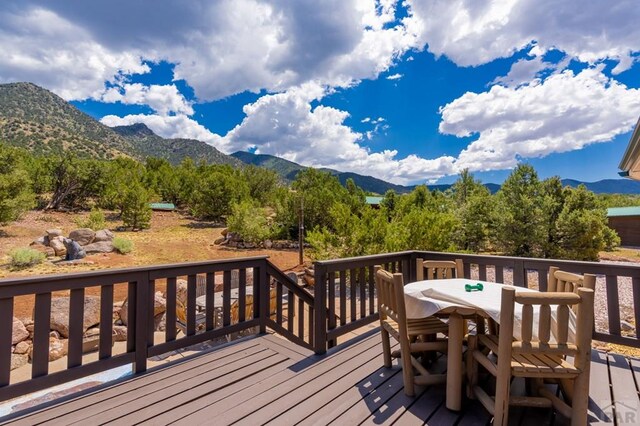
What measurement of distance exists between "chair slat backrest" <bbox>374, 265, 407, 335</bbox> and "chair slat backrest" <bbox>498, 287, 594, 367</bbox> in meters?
0.64

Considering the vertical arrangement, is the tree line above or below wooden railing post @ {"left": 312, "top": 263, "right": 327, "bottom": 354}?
above

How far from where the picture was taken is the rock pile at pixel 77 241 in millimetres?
13250

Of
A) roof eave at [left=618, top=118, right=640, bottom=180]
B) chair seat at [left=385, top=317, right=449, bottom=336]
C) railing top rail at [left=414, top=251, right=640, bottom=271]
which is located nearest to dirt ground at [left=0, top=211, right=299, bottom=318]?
railing top rail at [left=414, top=251, right=640, bottom=271]

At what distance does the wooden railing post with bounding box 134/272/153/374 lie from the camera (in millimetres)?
2527

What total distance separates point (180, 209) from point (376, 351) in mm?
29906

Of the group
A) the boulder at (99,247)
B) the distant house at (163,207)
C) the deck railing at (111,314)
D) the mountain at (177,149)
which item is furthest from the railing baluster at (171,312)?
the mountain at (177,149)

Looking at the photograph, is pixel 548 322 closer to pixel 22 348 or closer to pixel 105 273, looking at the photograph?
pixel 105 273

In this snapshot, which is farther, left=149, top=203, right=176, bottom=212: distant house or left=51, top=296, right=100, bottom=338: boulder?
left=149, top=203, right=176, bottom=212: distant house

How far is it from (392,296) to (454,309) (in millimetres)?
433

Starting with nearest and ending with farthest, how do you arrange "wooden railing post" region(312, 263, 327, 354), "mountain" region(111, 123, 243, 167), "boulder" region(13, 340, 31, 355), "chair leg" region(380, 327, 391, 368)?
1. "chair leg" region(380, 327, 391, 368)
2. "wooden railing post" region(312, 263, 327, 354)
3. "boulder" region(13, 340, 31, 355)
4. "mountain" region(111, 123, 243, 167)

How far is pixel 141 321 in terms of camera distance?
2.55 m

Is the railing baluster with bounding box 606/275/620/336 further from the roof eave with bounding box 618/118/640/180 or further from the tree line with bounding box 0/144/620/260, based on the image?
the tree line with bounding box 0/144/620/260

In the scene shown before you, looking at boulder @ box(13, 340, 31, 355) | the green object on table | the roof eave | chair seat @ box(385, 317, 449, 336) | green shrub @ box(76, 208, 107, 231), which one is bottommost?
boulder @ box(13, 340, 31, 355)

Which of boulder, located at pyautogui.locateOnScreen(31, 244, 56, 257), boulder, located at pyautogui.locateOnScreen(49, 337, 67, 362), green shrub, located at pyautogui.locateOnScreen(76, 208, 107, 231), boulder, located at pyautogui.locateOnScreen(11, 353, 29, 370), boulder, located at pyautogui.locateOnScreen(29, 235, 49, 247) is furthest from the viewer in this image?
green shrub, located at pyautogui.locateOnScreen(76, 208, 107, 231)
